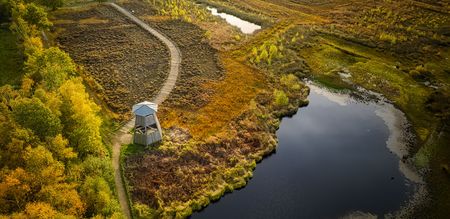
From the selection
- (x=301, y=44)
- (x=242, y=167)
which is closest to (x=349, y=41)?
(x=301, y=44)

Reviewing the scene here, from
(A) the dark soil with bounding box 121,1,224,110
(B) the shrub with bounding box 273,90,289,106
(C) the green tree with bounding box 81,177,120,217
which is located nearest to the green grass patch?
(A) the dark soil with bounding box 121,1,224,110

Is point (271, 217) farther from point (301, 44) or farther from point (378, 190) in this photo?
point (301, 44)

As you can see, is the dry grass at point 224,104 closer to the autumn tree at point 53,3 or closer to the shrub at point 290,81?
the shrub at point 290,81

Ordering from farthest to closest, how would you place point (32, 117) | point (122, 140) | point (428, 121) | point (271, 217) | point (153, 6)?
point (153, 6), point (428, 121), point (122, 140), point (271, 217), point (32, 117)

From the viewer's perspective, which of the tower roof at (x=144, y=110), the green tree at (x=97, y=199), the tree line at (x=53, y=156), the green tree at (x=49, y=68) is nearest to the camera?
the tree line at (x=53, y=156)

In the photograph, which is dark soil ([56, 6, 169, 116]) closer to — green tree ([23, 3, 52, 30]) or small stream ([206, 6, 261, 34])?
green tree ([23, 3, 52, 30])

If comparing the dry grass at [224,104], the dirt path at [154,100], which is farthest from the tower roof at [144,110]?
the dry grass at [224,104]
